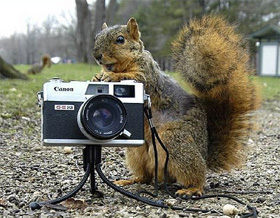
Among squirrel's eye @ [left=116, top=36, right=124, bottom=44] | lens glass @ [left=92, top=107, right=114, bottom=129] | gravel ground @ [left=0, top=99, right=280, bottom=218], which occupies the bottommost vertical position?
gravel ground @ [left=0, top=99, right=280, bottom=218]

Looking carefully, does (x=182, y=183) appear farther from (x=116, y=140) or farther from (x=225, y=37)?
(x=225, y=37)

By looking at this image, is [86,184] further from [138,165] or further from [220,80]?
[220,80]

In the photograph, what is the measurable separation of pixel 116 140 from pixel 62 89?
0.30 m

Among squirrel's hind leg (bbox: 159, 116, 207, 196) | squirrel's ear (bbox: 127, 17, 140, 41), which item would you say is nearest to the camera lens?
squirrel's hind leg (bbox: 159, 116, 207, 196)

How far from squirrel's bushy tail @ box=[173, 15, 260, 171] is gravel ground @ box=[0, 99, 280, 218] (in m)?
0.24

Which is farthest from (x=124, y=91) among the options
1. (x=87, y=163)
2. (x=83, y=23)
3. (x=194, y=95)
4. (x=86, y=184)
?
(x=83, y=23)

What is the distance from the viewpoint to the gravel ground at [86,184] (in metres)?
2.05

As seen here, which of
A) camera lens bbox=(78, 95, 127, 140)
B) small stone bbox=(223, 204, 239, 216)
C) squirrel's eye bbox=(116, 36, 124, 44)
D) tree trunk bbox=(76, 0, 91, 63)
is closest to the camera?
camera lens bbox=(78, 95, 127, 140)

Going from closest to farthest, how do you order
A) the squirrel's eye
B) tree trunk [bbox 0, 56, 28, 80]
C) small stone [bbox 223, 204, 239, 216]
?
small stone [bbox 223, 204, 239, 216] → the squirrel's eye → tree trunk [bbox 0, 56, 28, 80]

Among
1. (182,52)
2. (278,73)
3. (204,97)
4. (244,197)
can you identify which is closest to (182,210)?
(244,197)

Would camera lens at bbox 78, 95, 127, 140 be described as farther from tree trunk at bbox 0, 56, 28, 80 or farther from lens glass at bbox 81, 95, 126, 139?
tree trunk at bbox 0, 56, 28, 80

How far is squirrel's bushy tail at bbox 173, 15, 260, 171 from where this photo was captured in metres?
2.45

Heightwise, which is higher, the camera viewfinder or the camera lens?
the camera viewfinder

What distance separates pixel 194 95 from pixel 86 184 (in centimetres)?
71
